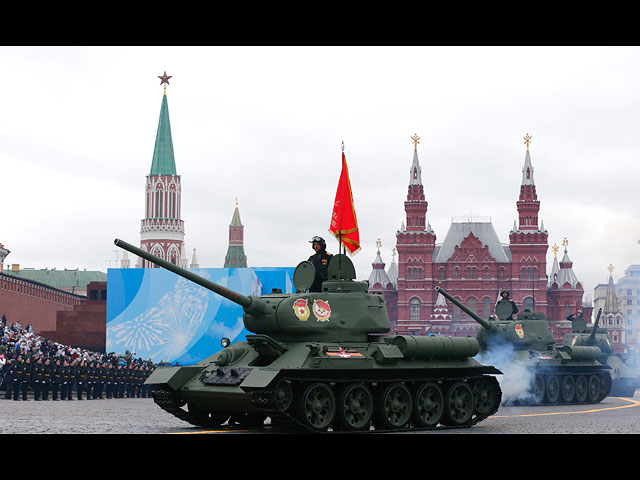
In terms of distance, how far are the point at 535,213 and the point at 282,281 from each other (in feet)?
238

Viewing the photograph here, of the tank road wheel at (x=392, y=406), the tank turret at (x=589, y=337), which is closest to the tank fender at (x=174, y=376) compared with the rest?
the tank road wheel at (x=392, y=406)

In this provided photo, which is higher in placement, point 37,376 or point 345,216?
point 345,216

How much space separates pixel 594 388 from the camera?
3147 centimetres

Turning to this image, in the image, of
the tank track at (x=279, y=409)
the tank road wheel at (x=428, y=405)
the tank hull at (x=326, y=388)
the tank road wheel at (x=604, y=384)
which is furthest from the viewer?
the tank road wheel at (x=604, y=384)

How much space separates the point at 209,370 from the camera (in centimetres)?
1775

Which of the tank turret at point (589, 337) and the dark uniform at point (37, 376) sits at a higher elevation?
the tank turret at point (589, 337)

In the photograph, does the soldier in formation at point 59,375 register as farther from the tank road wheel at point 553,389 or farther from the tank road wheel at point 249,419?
the tank road wheel at point 553,389

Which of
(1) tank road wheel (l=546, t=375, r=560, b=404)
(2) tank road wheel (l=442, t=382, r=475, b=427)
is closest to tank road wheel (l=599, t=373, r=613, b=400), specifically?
(1) tank road wheel (l=546, t=375, r=560, b=404)

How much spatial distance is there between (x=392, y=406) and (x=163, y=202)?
402 ft

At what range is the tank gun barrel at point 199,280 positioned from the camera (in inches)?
667

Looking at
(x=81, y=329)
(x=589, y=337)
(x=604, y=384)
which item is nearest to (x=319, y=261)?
(x=604, y=384)

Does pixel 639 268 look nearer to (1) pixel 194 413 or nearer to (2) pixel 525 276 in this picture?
(1) pixel 194 413

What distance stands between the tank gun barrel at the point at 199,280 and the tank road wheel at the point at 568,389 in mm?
15024

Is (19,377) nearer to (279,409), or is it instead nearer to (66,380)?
(66,380)
